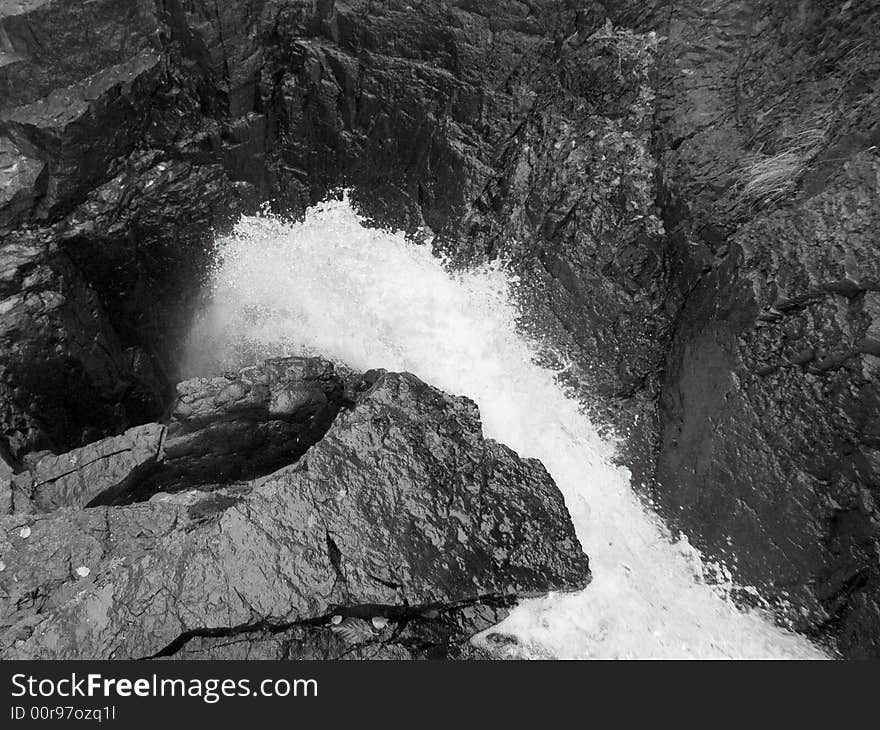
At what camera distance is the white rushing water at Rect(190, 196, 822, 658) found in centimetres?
448

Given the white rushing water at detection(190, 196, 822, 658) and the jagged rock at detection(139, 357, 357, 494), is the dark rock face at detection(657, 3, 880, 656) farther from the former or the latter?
the jagged rock at detection(139, 357, 357, 494)

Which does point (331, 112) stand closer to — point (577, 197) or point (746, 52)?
point (577, 197)

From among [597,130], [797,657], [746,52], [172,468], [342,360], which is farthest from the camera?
[342,360]

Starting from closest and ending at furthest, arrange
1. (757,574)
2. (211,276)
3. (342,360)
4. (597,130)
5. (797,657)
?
1. (797,657)
2. (757,574)
3. (597,130)
4. (342,360)
5. (211,276)

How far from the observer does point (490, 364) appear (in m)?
6.36

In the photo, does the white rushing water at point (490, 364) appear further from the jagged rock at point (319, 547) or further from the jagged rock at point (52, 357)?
Result: the jagged rock at point (52, 357)

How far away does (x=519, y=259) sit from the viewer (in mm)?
6711

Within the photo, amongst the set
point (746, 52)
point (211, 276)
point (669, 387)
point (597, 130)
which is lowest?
point (211, 276)

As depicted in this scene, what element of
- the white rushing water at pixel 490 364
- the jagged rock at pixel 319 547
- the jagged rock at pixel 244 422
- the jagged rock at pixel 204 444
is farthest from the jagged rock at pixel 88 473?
the white rushing water at pixel 490 364

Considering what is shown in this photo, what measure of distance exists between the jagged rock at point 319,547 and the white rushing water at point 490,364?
460 mm

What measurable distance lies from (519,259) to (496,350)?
3.50ft

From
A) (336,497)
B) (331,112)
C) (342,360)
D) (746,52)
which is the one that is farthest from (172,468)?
(746,52)

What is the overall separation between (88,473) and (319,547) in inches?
79.3

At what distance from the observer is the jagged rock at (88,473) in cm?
454
